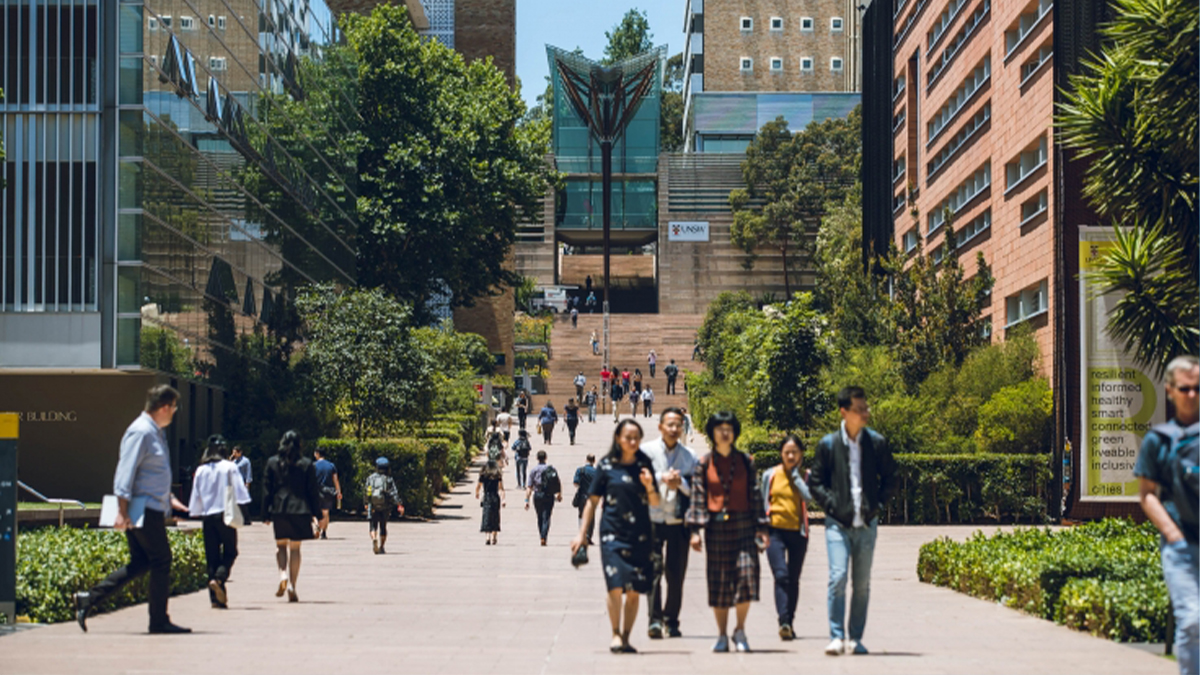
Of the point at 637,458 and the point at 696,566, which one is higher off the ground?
the point at 637,458

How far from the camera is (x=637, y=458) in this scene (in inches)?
428

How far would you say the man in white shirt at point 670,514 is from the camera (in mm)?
11172

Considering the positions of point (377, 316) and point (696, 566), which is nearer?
point (696, 566)

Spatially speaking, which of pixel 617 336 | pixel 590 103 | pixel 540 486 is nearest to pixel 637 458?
pixel 540 486

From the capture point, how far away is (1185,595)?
7.68 meters

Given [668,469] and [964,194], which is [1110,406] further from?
[964,194]

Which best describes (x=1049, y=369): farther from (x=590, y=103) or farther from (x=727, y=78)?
(x=727, y=78)

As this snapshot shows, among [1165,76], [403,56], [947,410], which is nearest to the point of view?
[1165,76]

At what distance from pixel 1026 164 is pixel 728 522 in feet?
102

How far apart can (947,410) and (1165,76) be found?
55.7ft

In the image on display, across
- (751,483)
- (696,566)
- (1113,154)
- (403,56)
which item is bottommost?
(696,566)

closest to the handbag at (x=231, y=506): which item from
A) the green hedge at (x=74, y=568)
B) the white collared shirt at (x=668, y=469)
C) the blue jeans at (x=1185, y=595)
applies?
the green hedge at (x=74, y=568)

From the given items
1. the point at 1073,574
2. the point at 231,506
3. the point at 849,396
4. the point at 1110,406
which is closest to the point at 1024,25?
the point at 1110,406

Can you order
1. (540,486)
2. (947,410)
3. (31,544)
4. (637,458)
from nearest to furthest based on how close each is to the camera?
(637,458)
(31,544)
(540,486)
(947,410)
